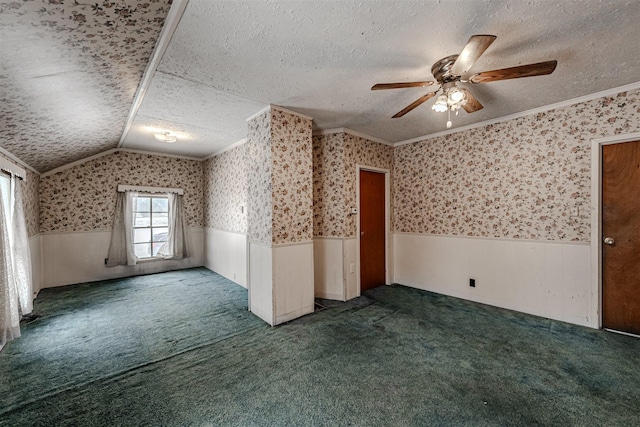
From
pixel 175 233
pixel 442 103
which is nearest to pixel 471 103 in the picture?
pixel 442 103

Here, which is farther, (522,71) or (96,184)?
(96,184)

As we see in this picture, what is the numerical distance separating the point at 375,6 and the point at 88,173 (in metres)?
5.31

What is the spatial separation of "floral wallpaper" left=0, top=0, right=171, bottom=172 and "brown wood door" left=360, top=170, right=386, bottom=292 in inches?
116

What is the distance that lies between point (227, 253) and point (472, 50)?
4.46 metres

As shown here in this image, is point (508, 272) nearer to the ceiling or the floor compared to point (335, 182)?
nearer to the floor

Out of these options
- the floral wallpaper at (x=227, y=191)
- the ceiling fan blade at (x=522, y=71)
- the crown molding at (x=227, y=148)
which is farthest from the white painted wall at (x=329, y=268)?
the ceiling fan blade at (x=522, y=71)

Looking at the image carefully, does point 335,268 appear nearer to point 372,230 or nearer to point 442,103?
point 372,230

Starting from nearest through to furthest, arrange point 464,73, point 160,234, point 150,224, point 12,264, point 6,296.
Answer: point 464,73
point 6,296
point 12,264
point 150,224
point 160,234

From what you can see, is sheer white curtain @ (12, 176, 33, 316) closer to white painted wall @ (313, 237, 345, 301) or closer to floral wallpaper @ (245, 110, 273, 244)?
floral wallpaper @ (245, 110, 273, 244)

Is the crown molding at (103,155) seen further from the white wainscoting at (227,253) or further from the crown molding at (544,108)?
the crown molding at (544,108)

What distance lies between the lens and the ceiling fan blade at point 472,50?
138 centimetres

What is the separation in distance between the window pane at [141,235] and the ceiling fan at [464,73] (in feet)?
17.0

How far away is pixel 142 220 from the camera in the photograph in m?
5.10

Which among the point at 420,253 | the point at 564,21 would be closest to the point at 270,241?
the point at 420,253
